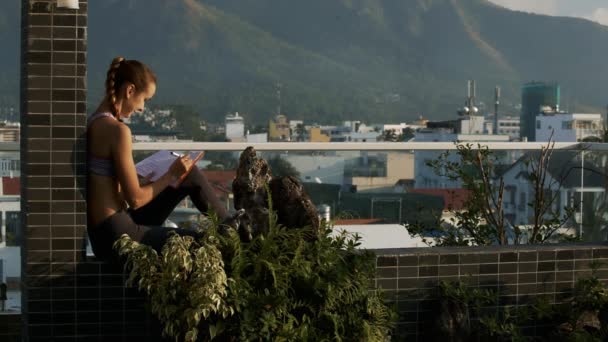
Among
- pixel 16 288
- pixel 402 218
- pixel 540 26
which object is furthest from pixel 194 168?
pixel 540 26

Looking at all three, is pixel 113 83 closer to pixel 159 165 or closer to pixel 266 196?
pixel 159 165

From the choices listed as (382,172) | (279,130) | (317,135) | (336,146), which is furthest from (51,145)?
(279,130)

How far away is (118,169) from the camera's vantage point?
275 cm

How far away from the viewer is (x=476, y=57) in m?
106

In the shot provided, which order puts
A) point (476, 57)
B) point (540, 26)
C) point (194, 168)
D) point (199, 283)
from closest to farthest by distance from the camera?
point (199, 283)
point (194, 168)
point (476, 57)
point (540, 26)

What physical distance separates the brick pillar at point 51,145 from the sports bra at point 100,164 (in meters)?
0.02

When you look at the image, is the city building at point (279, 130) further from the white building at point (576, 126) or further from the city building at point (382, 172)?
the city building at point (382, 172)

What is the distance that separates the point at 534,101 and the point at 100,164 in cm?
9379

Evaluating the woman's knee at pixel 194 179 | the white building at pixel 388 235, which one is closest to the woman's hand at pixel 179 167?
the woman's knee at pixel 194 179

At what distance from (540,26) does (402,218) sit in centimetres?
11291

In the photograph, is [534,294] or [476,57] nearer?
[534,294]

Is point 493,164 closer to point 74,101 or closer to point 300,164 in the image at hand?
point 300,164

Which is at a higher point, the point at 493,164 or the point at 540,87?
the point at 540,87

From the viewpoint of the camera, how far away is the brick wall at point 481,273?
3.18m
